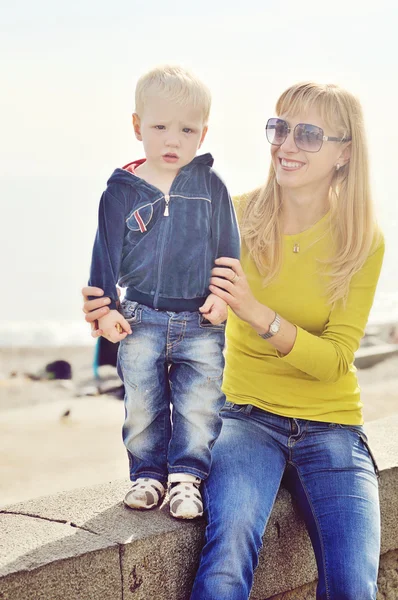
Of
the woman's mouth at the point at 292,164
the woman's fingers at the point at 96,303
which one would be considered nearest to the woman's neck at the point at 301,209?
the woman's mouth at the point at 292,164

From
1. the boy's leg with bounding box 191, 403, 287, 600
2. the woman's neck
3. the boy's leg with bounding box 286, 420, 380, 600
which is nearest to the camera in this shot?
the boy's leg with bounding box 191, 403, 287, 600

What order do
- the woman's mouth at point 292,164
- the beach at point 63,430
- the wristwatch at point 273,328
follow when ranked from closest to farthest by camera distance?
1. the wristwatch at point 273,328
2. the woman's mouth at point 292,164
3. the beach at point 63,430

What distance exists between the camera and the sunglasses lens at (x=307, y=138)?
2.70 metres

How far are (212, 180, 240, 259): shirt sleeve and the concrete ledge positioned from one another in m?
0.81

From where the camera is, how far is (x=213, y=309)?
90.0 inches

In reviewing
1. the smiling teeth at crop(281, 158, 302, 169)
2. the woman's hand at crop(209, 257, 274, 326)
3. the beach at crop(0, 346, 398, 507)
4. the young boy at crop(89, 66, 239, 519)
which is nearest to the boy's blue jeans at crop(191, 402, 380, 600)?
the young boy at crop(89, 66, 239, 519)

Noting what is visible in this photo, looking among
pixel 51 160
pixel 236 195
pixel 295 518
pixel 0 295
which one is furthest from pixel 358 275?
pixel 51 160

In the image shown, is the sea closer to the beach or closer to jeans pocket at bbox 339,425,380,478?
the beach

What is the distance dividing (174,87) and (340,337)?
3.41 feet

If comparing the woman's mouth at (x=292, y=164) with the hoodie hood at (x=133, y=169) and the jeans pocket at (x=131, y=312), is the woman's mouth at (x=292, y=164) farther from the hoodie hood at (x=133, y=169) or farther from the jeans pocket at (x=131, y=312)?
the jeans pocket at (x=131, y=312)

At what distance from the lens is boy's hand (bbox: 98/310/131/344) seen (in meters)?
2.21

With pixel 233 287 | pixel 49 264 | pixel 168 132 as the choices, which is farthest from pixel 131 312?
pixel 49 264

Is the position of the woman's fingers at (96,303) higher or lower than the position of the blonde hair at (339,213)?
lower

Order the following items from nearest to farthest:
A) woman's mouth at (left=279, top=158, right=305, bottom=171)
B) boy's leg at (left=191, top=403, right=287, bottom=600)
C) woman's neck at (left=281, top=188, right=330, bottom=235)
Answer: boy's leg at (left=191, top=403, right=287, bottom=600), woman's mouth at (left=279, top=158, right=305, bottom=171), woman's neck at (left=281, top=188, right=330, bottom=235)
